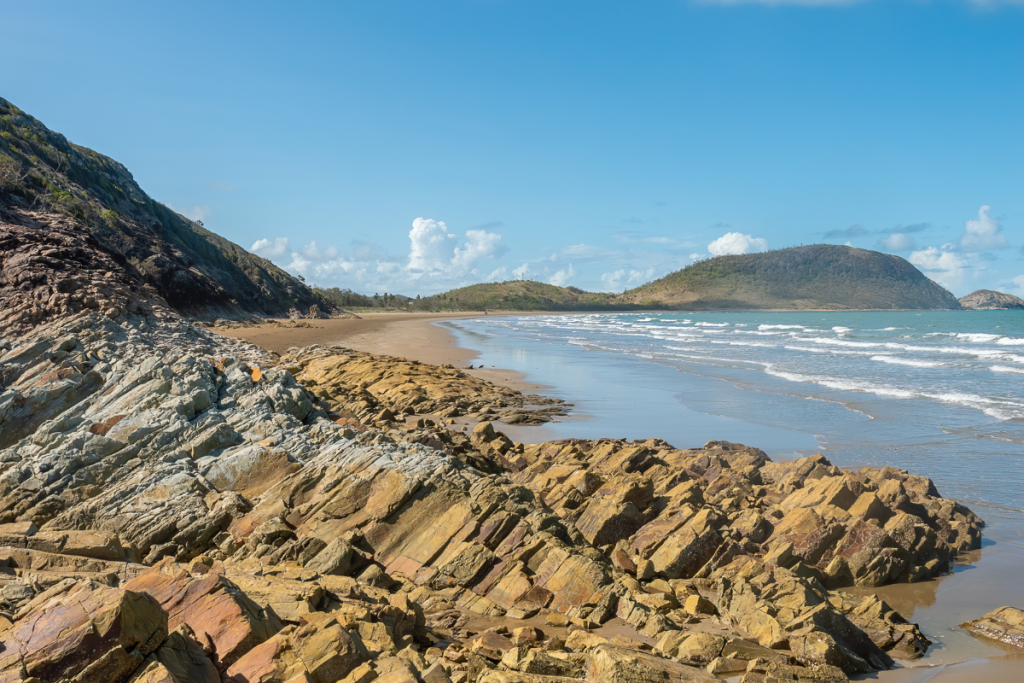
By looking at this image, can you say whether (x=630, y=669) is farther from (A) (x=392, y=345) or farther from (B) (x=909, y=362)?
(A) (x=392, y=345)

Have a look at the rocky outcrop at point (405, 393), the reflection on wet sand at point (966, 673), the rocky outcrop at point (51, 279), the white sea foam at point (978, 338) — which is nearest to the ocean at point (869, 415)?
the reflection on wet sand at point (966, 673)

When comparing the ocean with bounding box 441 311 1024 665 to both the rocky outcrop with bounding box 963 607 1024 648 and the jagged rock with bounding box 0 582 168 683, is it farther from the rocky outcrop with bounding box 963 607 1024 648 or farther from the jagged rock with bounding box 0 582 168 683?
the jagged rock with bounding box 0 582 168 683

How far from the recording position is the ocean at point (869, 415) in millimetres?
8484

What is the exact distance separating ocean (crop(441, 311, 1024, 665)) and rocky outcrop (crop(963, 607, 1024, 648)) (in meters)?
0.20

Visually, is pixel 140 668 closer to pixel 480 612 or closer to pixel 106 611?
pixel 106 611

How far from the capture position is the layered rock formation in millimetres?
5000

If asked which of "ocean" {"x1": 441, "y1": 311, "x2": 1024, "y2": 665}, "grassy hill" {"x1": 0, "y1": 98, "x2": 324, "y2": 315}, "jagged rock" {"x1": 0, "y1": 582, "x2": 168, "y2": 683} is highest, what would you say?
"grassy hill" {"x1": 0, "y1": 98, "x2": 324, "y2": 315}

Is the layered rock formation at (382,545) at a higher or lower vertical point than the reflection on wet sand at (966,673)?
higher

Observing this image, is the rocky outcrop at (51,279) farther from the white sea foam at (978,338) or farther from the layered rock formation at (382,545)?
the white sea foam at (978,338)

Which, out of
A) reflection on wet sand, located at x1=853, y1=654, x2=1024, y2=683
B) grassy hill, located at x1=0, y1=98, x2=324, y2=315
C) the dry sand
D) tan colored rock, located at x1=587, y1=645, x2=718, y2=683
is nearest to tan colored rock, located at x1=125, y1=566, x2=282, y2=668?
tan colored rock, located at x1=587, y1=645, x2=718, y2=683

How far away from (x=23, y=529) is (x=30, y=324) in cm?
624

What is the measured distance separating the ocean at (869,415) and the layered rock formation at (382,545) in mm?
629

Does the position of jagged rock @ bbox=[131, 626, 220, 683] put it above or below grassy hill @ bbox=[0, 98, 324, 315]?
below

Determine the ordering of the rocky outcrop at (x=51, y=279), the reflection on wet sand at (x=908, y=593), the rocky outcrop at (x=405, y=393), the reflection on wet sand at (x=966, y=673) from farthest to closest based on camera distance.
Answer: the rocky outcrop at (x=405, y=393) → the rocky outcrop at (x=51, y=279) → the reflection on wet sand at (x=908, y=593) → the reflection on wet sand at (x=966, y=673)
